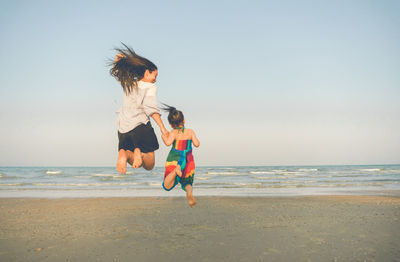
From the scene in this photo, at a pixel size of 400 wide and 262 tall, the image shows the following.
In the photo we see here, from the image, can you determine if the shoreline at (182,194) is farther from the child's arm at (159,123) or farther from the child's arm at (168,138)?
the child's arm at (159,123)

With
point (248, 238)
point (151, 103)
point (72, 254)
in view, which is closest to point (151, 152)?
point (151, 103)

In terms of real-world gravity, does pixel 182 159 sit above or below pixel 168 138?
below

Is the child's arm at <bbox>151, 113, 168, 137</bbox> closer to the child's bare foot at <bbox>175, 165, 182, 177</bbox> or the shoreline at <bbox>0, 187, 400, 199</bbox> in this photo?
the child's bare foot at <bbox>175, 165, 182, 177</bbox>

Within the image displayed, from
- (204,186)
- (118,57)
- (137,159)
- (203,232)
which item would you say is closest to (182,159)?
(137,159)

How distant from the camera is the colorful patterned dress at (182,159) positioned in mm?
3439

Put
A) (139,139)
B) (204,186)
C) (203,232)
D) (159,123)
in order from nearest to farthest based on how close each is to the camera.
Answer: (159,123) < (139,139) < (203,232) < (204,186)

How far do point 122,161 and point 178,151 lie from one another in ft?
1.84

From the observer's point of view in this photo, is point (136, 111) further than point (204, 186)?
No

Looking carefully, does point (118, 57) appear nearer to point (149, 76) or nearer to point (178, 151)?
point (149, 76)

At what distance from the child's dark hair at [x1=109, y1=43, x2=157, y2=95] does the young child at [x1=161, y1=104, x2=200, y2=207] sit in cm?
40

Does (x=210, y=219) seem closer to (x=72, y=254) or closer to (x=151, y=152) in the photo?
(x=72, y=254)

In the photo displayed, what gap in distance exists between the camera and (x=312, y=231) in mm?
8344

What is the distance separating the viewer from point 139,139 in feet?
11.2

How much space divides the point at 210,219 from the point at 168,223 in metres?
1.28
